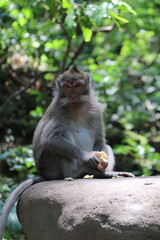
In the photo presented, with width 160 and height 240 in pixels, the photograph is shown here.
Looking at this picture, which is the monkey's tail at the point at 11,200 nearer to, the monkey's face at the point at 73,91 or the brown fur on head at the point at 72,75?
the monkey's face at the point at 73,91

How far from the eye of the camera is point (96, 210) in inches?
144

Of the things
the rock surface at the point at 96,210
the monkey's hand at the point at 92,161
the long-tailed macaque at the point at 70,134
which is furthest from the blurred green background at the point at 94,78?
the rock surface at the point at 96,210

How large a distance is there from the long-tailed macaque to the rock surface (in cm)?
79

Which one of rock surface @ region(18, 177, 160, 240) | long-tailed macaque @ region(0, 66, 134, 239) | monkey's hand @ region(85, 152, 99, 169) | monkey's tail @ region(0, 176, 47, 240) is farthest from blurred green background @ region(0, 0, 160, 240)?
rock surface @ region(18, 177, 160, 240)

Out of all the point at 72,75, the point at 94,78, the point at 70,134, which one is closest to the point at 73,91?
the point at 72,75

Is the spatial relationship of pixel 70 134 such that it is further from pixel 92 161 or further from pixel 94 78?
pixel 94 78

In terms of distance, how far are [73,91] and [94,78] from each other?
323 cm

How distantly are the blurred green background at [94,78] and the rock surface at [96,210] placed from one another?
2767 mm

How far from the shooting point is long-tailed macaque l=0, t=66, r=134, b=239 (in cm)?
532

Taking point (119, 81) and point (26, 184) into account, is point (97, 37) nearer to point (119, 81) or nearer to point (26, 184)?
point (119, 81)

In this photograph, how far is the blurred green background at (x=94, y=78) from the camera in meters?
7.90

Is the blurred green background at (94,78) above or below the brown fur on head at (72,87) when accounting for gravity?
below

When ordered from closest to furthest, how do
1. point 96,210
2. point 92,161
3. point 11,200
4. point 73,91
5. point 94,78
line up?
point 96,210 → point 11,200 → point 92,161 → point 73,91 → point 94,78

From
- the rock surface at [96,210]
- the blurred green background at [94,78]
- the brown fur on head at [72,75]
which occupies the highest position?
the brown fur on head at [72,75]
